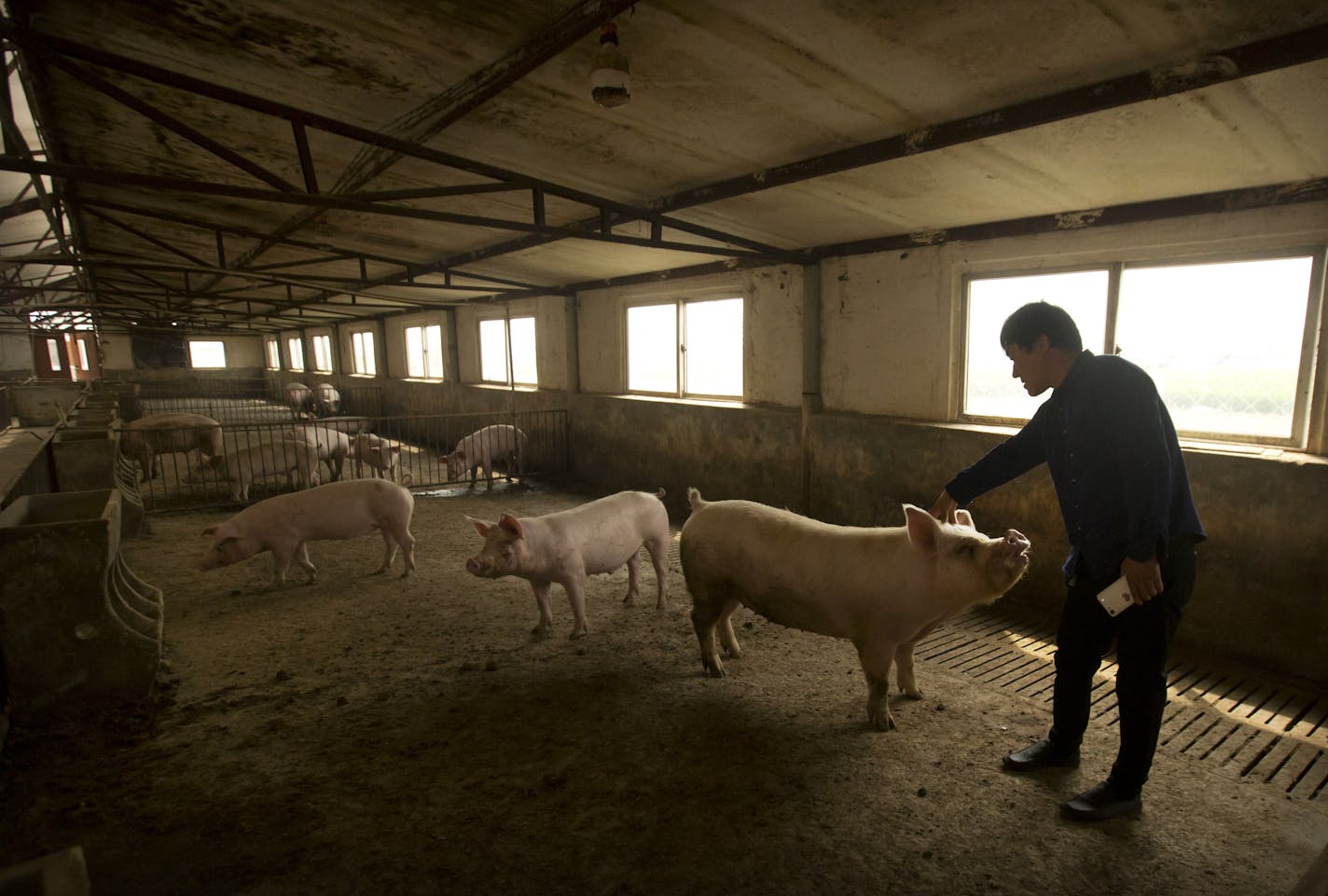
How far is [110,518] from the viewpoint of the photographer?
386 cm

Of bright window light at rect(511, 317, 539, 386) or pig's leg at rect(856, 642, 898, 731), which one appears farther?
bright window light at rect(511, 317, 539, 386)

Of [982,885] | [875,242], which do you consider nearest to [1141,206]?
[875,242]

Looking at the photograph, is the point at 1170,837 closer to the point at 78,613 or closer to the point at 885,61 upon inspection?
the point at 885,61

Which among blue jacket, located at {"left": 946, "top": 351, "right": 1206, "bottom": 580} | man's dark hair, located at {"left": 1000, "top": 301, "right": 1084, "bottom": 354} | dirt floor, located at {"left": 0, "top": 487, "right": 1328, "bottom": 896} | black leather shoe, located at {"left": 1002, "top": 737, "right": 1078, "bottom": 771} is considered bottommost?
dirt floor, located at {"left": 0, "top": 487, "right": 1328, "bottom": 896}

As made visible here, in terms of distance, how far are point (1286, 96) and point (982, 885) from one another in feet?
12.9

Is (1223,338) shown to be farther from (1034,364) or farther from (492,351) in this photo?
(492,351)

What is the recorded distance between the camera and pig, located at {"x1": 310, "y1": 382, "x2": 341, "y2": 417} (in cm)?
1966

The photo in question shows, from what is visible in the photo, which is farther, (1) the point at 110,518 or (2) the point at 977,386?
(2) the point at 977,386

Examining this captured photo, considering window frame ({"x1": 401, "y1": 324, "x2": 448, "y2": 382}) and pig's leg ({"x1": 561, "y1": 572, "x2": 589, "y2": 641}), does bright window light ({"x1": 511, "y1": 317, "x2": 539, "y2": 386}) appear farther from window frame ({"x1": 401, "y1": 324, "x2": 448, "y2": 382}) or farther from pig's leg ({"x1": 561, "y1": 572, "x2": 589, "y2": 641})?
pig's leg ({"x1": 561, "y1": 572, "x2": 589, "y2": 641})

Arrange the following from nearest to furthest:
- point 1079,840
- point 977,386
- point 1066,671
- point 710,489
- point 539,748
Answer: point 1079,840, point 1066,671, point 539,748, point 977,386, point 710,489

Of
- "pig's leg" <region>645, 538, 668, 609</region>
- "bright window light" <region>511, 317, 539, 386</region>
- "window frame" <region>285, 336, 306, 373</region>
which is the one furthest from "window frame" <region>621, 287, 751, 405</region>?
"window frame" <region>285, 336, 306, 373</region>

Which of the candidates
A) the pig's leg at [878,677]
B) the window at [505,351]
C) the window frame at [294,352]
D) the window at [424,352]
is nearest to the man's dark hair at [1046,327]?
the pig's leg at [878,677]

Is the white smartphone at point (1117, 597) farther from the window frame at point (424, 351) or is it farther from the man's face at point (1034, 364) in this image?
the window frame at point (424, 351)

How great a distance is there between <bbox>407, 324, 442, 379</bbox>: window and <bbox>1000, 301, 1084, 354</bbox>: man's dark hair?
1527cm
